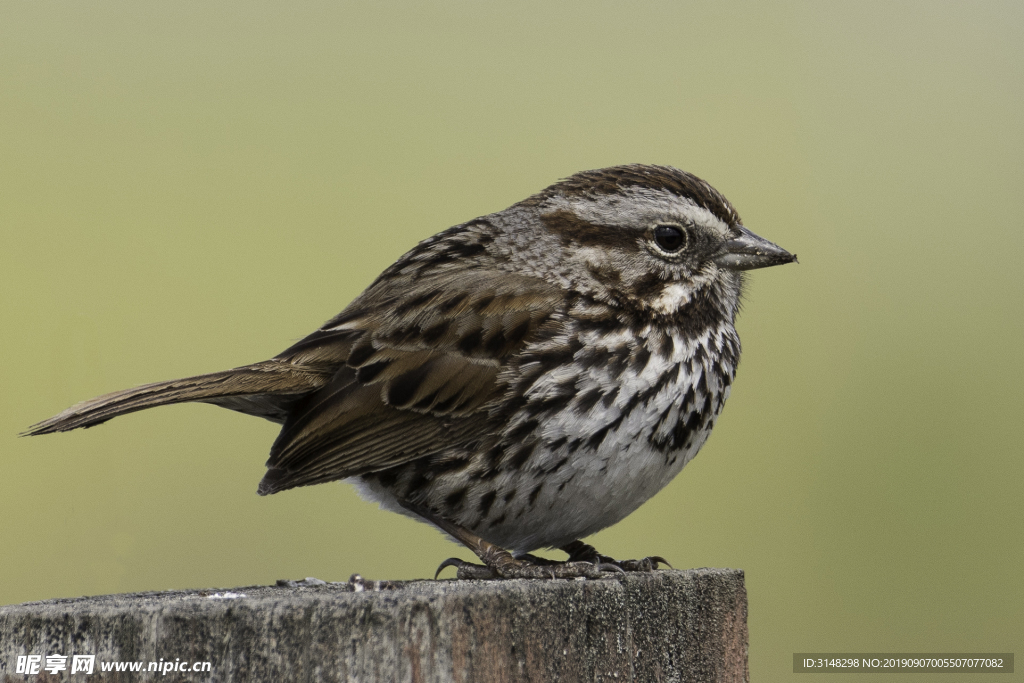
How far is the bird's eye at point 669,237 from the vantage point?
14.3ft

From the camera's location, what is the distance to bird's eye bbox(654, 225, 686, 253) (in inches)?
172

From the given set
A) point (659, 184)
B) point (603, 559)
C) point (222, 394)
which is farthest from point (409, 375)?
point (659, 184)

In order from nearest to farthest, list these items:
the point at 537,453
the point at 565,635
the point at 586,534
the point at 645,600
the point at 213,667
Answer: the point at 213,667, the point at 565,635, the point at 645,600, the point at 537,453, the point at 586,534

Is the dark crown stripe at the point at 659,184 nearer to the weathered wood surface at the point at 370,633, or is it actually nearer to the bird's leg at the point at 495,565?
the bird's leg at the point at 495,565

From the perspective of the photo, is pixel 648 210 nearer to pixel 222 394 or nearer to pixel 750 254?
pixel 750 254

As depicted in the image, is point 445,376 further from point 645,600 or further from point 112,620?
point 112,620

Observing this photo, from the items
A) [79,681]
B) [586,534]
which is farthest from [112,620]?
[586,534]

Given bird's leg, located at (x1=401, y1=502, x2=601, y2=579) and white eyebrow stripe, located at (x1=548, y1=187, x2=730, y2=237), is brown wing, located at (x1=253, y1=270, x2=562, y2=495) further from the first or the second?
white eyebrow stripe, located at (x1=548, y1=187, x2=730, y2=237)

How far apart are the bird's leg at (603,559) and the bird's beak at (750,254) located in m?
1.15

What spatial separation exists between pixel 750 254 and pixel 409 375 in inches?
54.2

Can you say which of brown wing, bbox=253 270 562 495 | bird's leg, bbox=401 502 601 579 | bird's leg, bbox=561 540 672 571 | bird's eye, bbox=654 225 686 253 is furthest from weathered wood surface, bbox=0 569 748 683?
bird's eye, bbox=654 225 686 253

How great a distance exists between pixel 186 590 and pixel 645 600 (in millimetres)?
1387

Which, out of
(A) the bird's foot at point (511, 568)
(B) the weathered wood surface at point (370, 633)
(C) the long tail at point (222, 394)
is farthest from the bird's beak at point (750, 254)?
(B) the weathered wood surface at point (370, 633)

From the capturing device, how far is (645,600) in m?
3.08
